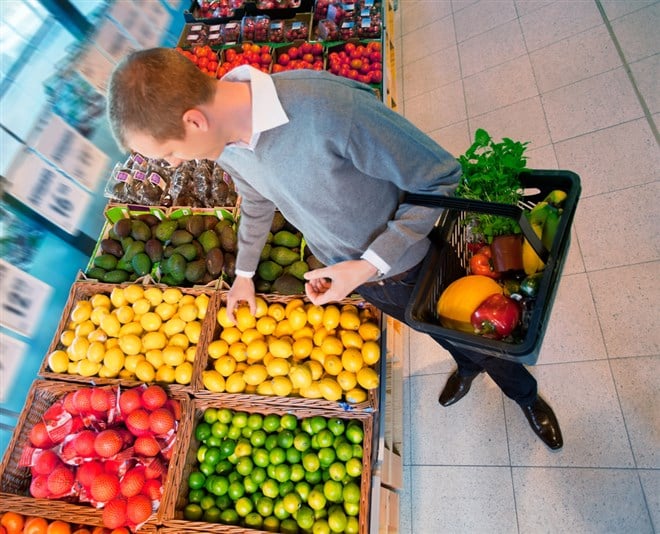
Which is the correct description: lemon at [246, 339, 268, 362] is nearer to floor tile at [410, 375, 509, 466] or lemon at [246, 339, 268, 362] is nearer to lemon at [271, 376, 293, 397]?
lemon at [271, 376, 293, 397]

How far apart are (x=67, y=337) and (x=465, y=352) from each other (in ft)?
6.53

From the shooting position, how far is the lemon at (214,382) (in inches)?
78.7

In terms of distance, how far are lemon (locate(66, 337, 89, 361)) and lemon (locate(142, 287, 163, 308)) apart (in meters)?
0.36

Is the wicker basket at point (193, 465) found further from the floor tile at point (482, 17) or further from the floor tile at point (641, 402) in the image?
the floor tile at point (482, 17)

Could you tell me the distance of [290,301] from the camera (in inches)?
87.7

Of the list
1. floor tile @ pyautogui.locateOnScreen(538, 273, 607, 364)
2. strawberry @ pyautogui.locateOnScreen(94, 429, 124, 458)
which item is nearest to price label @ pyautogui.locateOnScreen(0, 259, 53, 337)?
strawberry @ pyautogui.locateOnScreen(94, 429, 124, 458)

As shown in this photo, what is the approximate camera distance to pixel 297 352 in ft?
6.75

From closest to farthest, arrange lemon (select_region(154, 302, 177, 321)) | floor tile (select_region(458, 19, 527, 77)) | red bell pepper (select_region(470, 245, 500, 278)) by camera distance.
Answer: red bell pepper (select_region(470, 245, 500, 278))
lemon (select_region(154, 302, 177, 321))
floor tile (select_region(458, 19, 527, 77))

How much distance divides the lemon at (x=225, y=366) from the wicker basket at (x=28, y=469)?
19cm

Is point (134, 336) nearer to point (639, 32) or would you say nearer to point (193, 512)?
point (193, 512)

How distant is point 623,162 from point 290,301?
7.72 feet

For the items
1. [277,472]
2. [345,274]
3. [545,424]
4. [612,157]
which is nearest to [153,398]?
[277,472]

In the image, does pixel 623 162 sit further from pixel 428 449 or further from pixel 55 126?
pixel 55 126

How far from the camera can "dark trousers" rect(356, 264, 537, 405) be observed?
1577mm
